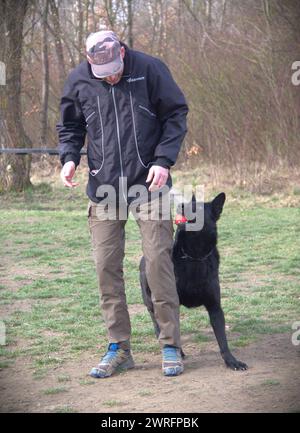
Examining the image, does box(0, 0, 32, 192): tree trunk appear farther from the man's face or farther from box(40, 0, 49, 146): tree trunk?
the man's face

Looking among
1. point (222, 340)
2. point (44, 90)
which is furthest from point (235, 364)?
point (44, 90)

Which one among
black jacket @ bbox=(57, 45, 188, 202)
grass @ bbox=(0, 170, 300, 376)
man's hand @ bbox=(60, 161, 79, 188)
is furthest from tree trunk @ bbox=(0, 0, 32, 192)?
black jacket @ bbox=(57, 45, 188, 202)

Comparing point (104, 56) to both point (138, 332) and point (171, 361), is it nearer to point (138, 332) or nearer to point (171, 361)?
point (171, 361)

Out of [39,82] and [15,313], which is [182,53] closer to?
[39,82]

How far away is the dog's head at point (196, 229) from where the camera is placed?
468 centimetres

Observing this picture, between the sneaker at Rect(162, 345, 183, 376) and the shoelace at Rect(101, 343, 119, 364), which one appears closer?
the sneaker at Rect(162, 345, 183, 376)

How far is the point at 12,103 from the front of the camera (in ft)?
49.4

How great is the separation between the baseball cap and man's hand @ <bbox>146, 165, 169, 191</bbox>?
593 mm

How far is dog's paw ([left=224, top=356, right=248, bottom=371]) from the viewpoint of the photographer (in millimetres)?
4566

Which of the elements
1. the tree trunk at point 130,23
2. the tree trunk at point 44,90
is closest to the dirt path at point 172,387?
the tree trunk at point 44,90

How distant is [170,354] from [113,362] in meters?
0.35
